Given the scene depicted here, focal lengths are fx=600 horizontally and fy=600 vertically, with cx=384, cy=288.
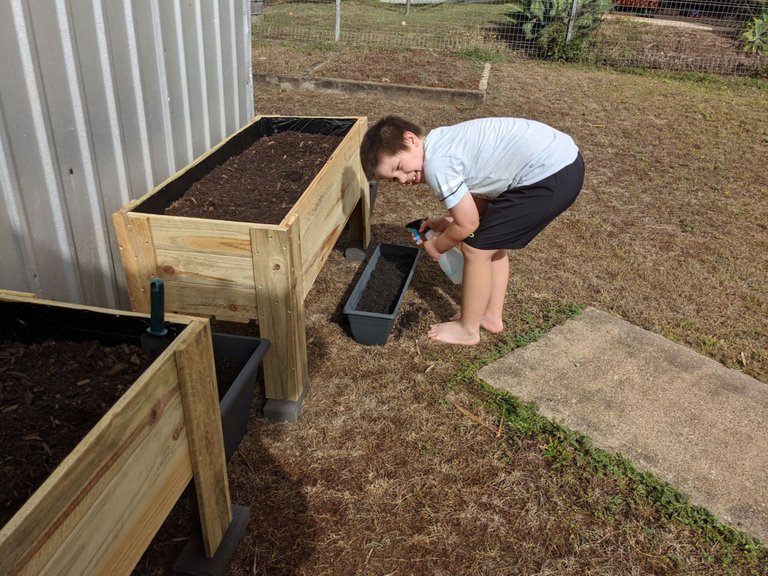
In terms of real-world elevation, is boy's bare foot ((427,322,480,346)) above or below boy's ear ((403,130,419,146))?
below

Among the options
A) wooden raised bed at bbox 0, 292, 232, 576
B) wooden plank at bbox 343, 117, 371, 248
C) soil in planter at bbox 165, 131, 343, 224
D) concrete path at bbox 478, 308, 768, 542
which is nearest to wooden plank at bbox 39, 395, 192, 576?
wooden raised bed at bbox 0, 292, 232, 576

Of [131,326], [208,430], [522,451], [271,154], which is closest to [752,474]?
[522,451]

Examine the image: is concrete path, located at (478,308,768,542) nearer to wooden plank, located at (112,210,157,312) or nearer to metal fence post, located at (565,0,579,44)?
wooden plank, located at (112,210,157,312)

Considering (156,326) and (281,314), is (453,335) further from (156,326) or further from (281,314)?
(156,326)

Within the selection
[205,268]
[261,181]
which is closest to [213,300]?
[205,268]

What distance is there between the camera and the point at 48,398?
150 centimetres

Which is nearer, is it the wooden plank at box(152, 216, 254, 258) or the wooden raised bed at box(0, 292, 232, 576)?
the wooden raised bed at box(0, 292, 232, 576)

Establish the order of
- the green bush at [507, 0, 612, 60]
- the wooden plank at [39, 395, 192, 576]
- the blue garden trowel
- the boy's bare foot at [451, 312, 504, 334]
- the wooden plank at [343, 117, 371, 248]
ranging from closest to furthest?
the wooden plank at [39, 395, 192, 576] → the blue garden trowel → the boy's bare foot at [451, 312, 504, 334] → the wooden plank at [343, 117, 371, 248] → the green bush at [507, 0, 612, 60]

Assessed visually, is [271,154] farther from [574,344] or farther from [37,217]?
[574,344]

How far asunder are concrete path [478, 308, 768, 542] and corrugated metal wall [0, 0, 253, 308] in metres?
1.84

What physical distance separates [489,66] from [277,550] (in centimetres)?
879

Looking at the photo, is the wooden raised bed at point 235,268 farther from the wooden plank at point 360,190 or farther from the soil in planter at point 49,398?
the wooden plank at point 360,190

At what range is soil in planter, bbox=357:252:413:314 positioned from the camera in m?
3.22

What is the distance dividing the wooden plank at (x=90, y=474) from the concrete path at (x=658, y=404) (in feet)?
5.83
